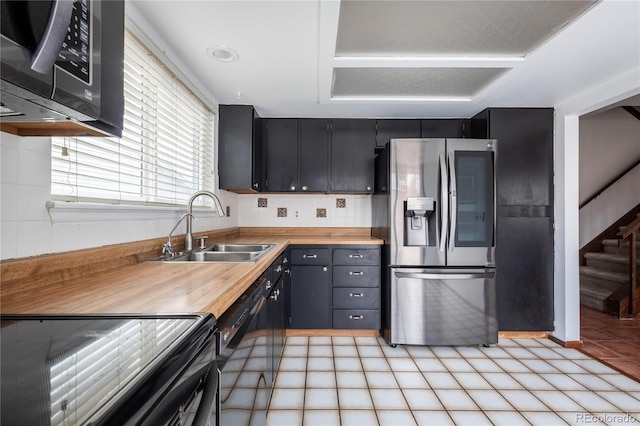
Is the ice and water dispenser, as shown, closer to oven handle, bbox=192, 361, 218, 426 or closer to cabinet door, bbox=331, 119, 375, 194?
cabinet door, bbox=331, 119, 375, 194

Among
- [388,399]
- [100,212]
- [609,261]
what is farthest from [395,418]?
[609,261]

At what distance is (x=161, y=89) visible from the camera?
74.8 inches

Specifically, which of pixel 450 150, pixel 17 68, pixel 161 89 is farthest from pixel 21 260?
pixel 450 150

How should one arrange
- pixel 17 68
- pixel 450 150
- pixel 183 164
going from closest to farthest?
1. pixel 17 68
2. pixel 183 164
3. pixel 450 150

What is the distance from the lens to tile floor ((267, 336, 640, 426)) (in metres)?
1.72

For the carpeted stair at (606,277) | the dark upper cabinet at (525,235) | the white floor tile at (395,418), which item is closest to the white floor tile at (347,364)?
the white floor tile at (395,418)

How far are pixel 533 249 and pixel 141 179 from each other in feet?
10.4

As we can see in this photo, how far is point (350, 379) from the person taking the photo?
82.7 inches

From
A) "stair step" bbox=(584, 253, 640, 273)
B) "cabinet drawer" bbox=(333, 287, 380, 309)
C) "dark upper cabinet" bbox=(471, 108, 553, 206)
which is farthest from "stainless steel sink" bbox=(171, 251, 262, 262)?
"stair step" bbox=(584, 253, 640, 273)

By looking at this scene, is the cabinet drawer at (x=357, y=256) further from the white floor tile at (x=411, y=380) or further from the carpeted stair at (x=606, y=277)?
the carpeted stair at (x=606, y=277)

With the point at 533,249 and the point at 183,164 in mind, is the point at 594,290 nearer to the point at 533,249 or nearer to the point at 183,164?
the point at 533,249

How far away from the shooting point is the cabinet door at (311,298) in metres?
2.87

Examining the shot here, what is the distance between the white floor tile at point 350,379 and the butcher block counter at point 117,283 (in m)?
1.07

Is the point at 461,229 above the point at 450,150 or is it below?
below
